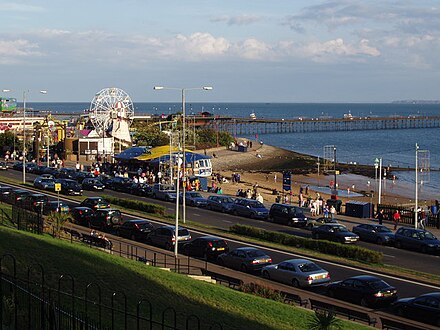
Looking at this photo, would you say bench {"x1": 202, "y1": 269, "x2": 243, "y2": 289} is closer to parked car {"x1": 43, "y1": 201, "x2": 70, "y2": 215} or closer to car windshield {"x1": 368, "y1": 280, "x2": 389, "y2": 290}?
car windshield {"x1": 368, "y1": 280, "x2": 389, "y2": 290}

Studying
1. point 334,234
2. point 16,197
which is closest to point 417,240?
point 334,234

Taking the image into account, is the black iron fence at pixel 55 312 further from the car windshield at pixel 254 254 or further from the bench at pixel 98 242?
the bench at pixel 98 242

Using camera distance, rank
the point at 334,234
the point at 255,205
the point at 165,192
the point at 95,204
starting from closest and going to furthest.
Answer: the point at 334,234 < the point at 95,204 < the point at 255,205 < the point at 165,192

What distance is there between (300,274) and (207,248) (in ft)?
20.3

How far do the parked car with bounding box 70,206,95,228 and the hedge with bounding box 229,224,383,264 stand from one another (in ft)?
27.1

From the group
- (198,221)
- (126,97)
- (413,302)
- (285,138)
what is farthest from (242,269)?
(285,138)

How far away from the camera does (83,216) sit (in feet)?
132

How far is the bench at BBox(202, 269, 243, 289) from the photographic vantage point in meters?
25.6

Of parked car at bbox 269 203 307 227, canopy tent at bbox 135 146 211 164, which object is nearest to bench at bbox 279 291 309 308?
parked car at bbox 269 203 307 227

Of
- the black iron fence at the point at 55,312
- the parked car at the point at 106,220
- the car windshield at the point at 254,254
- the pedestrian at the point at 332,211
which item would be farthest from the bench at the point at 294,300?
the pedestrian at the point at 332,211

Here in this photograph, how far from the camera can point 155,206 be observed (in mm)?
46156

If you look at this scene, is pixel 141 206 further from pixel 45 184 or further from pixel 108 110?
pixel 108 110

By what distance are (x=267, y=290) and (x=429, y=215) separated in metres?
26.6

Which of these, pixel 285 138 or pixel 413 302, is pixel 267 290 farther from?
pixel 285 138
